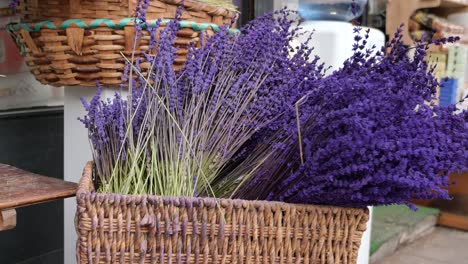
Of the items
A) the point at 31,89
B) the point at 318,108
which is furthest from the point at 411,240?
the point at 318,108

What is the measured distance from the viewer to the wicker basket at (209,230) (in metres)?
0.79

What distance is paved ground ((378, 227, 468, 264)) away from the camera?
117 inches

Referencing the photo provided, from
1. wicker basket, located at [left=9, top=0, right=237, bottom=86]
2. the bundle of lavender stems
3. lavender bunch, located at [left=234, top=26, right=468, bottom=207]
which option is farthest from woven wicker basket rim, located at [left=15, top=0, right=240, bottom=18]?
lavender bunch, located at [left=234, top=26, right=468, bottom=207]

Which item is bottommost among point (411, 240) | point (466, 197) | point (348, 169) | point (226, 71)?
point (411, 240)

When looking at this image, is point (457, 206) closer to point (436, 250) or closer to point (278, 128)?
point (436, 250)

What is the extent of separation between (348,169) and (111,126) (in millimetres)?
437

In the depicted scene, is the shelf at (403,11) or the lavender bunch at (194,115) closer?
the lavender bunch at (194,115)

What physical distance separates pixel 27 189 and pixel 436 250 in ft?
9.15

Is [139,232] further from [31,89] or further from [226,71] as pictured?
[31,89]

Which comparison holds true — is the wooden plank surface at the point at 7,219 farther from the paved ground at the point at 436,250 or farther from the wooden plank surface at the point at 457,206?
the wooden plank surface at the point at 457,206

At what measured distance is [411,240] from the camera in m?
3.27

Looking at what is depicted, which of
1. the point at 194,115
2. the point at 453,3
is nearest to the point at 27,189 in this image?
the point at 194,115

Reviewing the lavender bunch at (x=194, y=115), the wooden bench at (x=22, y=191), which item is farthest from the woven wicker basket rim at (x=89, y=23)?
the wooden bench at (x=22, y=191)

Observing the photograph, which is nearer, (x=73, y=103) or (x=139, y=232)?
(x=139, y=232)
